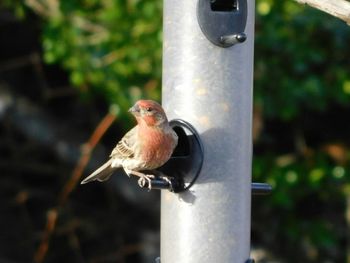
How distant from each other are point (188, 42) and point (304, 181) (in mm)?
3307

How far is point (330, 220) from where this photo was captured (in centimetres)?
895

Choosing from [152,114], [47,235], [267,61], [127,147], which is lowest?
[47,235]

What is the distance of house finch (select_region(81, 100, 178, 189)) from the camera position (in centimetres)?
481

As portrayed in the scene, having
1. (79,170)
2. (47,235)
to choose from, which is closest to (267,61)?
(79,170)

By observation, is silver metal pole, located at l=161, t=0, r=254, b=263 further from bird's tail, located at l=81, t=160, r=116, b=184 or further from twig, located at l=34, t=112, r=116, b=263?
twig, located at l=34, t=112, r=116, b=263

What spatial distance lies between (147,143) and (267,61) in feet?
9.37

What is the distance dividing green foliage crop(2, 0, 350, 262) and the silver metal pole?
2.53 meters

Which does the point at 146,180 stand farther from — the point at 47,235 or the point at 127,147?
the point at 47,235

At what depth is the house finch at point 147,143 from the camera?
4812 mm

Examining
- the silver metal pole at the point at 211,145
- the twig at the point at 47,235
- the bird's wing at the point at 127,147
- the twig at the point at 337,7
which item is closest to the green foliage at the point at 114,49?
the twig at the point at 47,235

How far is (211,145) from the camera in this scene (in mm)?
4852

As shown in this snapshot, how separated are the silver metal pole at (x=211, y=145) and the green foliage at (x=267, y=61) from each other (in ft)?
8.31

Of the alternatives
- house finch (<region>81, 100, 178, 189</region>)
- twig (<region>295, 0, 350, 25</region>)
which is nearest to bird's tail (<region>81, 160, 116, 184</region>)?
house finch (<region>81, 100, 178, 189</region>)

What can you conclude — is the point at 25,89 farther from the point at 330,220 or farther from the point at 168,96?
the point at 168,96
